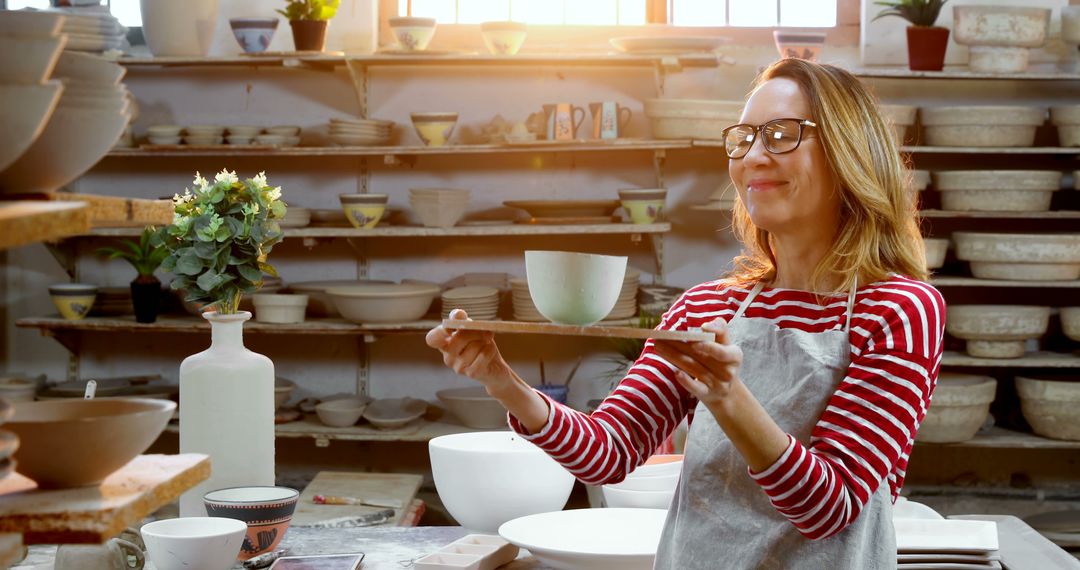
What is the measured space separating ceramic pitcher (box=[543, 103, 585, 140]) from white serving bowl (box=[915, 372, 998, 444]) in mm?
1715

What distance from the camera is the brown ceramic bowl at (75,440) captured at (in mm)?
1038

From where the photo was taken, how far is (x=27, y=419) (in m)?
1.05

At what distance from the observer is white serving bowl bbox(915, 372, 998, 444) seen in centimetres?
447

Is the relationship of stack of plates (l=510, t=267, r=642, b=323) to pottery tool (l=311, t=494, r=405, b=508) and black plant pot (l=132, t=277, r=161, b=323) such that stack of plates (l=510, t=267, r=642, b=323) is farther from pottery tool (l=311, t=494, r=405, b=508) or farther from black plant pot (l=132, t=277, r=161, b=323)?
black plant pot (l=132, t=277, r=161, b=323)

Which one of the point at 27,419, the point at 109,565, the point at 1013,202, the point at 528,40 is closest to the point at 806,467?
the point at 27,419

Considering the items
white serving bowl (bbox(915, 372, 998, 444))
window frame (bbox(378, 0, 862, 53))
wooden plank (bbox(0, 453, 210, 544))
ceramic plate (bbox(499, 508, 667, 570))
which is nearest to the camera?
wooden plank (bbox(0, 453, 210, 544))

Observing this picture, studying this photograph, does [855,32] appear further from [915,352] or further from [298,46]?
[915,352]

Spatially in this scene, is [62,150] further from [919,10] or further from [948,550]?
[919,10]

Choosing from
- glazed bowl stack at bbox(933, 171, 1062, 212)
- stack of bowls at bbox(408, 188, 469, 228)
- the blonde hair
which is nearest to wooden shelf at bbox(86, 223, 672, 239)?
stack of bowls at bbox(408, 188, 469, 228)

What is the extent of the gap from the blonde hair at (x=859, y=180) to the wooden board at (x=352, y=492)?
1.84 metres

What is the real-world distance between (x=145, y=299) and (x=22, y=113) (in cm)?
404

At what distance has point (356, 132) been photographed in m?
4.73

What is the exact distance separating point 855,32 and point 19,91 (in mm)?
4585

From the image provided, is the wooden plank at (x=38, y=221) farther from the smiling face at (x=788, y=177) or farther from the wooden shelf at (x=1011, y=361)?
the wooden shelf at (x=1011, y=361)
